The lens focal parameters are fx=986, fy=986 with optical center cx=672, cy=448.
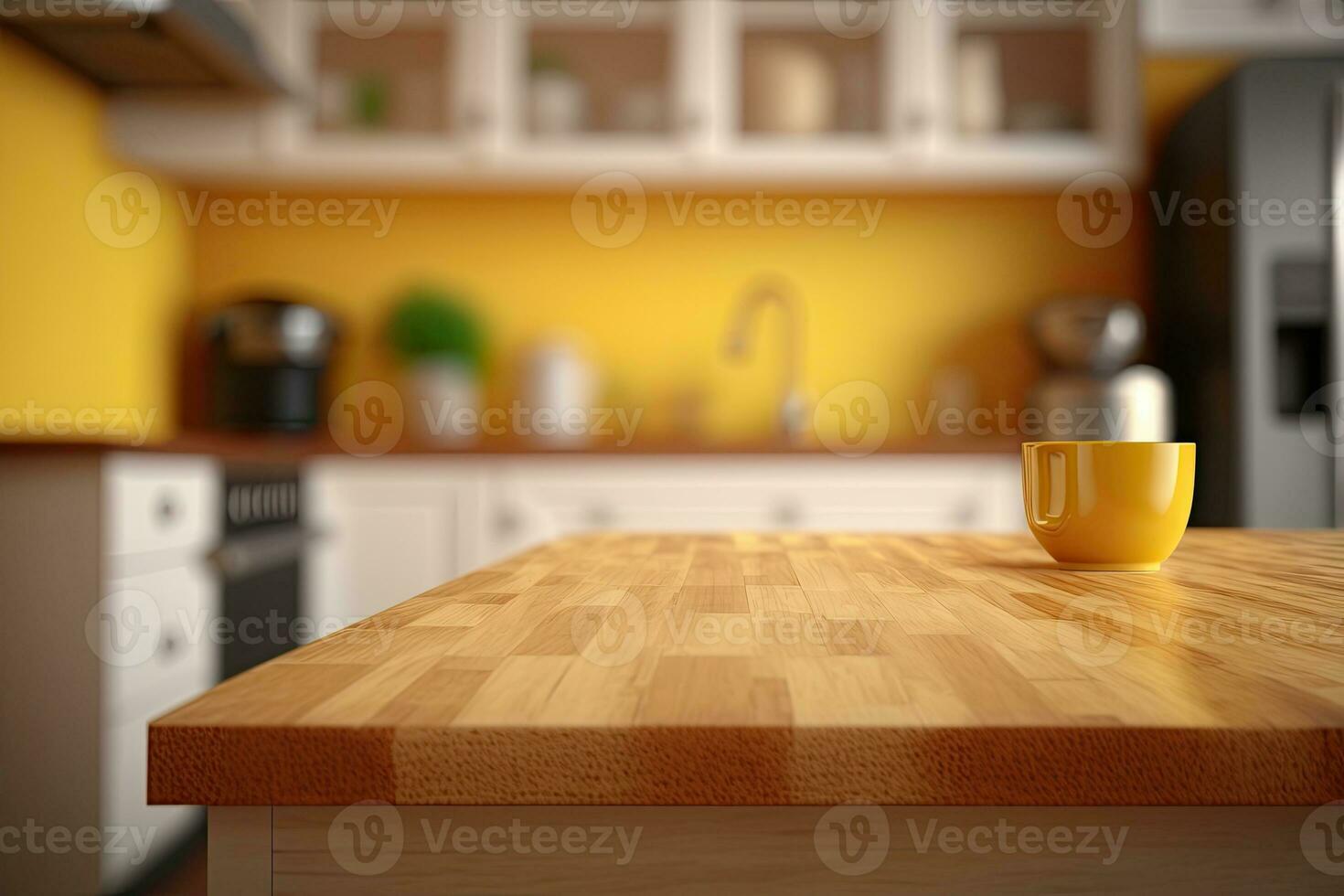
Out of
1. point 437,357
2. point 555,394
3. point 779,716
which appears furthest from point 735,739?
point 437,357

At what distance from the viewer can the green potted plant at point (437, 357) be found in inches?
105

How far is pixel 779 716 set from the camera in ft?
0.92

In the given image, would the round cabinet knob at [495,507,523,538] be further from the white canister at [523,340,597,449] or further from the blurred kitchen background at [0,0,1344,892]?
the white canister at [523,340,597,449]

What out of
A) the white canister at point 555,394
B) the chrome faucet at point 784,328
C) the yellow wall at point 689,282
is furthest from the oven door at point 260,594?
the chrome faucet at point 784,328

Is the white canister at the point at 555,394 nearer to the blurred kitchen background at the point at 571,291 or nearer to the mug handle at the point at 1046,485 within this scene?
the blurred kitchen background at the point at 571,291

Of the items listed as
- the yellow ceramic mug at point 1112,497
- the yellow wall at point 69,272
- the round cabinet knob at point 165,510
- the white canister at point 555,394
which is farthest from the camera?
the white canister at point 555,394

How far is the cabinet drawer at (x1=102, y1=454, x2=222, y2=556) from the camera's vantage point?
150 cm

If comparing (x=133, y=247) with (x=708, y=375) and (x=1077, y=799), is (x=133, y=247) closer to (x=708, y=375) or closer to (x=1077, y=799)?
(x=708, y=375)

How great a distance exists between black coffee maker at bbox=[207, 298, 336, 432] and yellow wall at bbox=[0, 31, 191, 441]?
23 centimetres

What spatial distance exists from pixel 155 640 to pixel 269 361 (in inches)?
40.7

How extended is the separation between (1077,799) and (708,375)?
2.60 metres

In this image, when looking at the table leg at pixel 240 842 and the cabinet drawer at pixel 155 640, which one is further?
the cabinet drawer at pixel 155 640

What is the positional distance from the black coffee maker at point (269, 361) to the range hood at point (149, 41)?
538 millimetres

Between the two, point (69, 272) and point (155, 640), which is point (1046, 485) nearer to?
point (155, 640)
